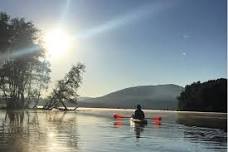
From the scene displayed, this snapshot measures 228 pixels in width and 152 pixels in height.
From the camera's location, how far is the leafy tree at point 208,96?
169 metres

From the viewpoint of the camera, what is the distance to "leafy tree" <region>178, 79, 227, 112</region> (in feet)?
556

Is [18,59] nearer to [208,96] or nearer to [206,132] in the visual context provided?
[206,132]

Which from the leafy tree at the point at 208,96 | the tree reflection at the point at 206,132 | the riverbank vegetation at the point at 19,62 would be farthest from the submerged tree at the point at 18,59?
the leafy tree at the point at 208,96

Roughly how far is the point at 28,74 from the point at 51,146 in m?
81.3

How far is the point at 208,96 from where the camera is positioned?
172 meters

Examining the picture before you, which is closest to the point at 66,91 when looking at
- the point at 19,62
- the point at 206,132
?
the point at 19,62

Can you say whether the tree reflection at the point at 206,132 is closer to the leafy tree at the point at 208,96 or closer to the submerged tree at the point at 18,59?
the submerged tree at the point at 18,59

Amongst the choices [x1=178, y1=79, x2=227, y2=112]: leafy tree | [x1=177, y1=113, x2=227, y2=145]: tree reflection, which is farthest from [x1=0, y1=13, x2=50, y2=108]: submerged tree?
[x1=178, y1=79, x2=227, y2=112]: leafy tree

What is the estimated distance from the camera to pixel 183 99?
187875mm

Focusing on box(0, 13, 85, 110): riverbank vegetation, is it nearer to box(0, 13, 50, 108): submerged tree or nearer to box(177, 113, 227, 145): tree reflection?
box(0, 13, 50, 108): submerged tree

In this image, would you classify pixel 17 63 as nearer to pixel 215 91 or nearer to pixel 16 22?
pixel 16 22

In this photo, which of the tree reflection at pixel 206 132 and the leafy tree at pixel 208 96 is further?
the leafy tree at pixel 208 96

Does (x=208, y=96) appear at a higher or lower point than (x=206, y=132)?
higher

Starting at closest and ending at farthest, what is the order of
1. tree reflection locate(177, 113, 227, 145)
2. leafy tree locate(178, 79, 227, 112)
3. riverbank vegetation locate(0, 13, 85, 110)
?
1. tree reflection locate(177, 113, 227, 145)
2. riverbank vegetation locate(0, 13, 85, 110)
3. leafy tree locate(178, 79, 227, 112)
